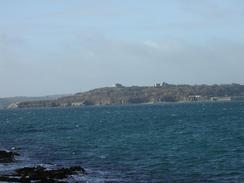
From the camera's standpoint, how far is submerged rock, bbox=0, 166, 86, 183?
4144 cm

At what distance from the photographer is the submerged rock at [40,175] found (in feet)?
136

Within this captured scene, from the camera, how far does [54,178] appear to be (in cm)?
4300

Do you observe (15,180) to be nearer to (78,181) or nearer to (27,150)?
(78,181)

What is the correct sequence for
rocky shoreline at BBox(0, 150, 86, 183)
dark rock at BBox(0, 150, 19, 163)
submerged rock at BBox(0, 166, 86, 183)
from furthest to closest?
dark rock at BBox(0, 150, 19, 163), submerged rock at BBox(0, 166, 86, 183), rocky shoreline at BBox(0, 150, 86, 183)

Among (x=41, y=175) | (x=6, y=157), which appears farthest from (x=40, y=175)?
(x=6, y=157)

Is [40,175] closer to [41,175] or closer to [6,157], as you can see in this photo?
[41,175]

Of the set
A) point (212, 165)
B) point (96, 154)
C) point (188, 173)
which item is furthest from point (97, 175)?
point (96, 154)

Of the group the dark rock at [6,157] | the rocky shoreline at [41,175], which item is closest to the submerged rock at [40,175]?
the rocky shoreline at [41,175]

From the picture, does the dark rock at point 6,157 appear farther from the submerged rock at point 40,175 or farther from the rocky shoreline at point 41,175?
the submerged rock at point 40,175

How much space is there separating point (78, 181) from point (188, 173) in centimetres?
932

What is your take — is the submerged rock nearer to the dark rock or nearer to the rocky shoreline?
the rocky shoreline

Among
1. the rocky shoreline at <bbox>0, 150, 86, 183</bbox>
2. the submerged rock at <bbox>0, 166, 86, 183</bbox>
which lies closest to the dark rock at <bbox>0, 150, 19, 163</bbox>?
the rocky shoreline at <bbox>0, 150, 86, 183</bbox>

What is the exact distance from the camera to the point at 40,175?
43.8m

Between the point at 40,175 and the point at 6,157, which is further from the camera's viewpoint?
the point at 6,157
